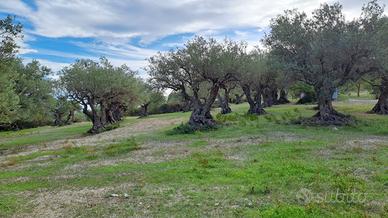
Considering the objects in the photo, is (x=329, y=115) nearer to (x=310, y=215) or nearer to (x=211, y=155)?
(x=211, y=155)

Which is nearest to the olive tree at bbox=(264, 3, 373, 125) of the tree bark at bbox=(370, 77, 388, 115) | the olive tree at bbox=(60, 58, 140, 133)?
the tree bark at bbox=(370, 77, 388, 115)

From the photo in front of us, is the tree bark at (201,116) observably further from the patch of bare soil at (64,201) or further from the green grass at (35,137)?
the patch of bare soil at (64,201)

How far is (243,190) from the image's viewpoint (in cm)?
1358

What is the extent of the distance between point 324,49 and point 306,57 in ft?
9.61

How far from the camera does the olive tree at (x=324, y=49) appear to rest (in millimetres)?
38281

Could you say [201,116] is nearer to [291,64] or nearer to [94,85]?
[291,64]

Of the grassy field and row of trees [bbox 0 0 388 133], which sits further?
row of trees [bbox 0 0 388 133]

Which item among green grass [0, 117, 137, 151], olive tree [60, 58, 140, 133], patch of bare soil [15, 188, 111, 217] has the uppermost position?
olive tree [60, 58, 140, 133]

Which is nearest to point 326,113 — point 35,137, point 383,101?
point 383,101

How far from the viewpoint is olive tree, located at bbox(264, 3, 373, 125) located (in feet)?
126

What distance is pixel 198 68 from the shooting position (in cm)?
4269

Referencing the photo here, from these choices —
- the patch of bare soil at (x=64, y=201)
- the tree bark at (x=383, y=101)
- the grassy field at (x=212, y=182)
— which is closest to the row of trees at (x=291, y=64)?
the tree bark at (x=383, y=101)

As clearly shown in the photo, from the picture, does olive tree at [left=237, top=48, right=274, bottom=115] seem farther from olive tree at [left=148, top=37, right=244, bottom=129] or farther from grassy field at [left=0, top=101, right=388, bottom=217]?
grassy field at [left=0, top=101, right=388, bottom=217]

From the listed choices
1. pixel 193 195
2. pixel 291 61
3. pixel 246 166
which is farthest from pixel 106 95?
pixel 193 195
